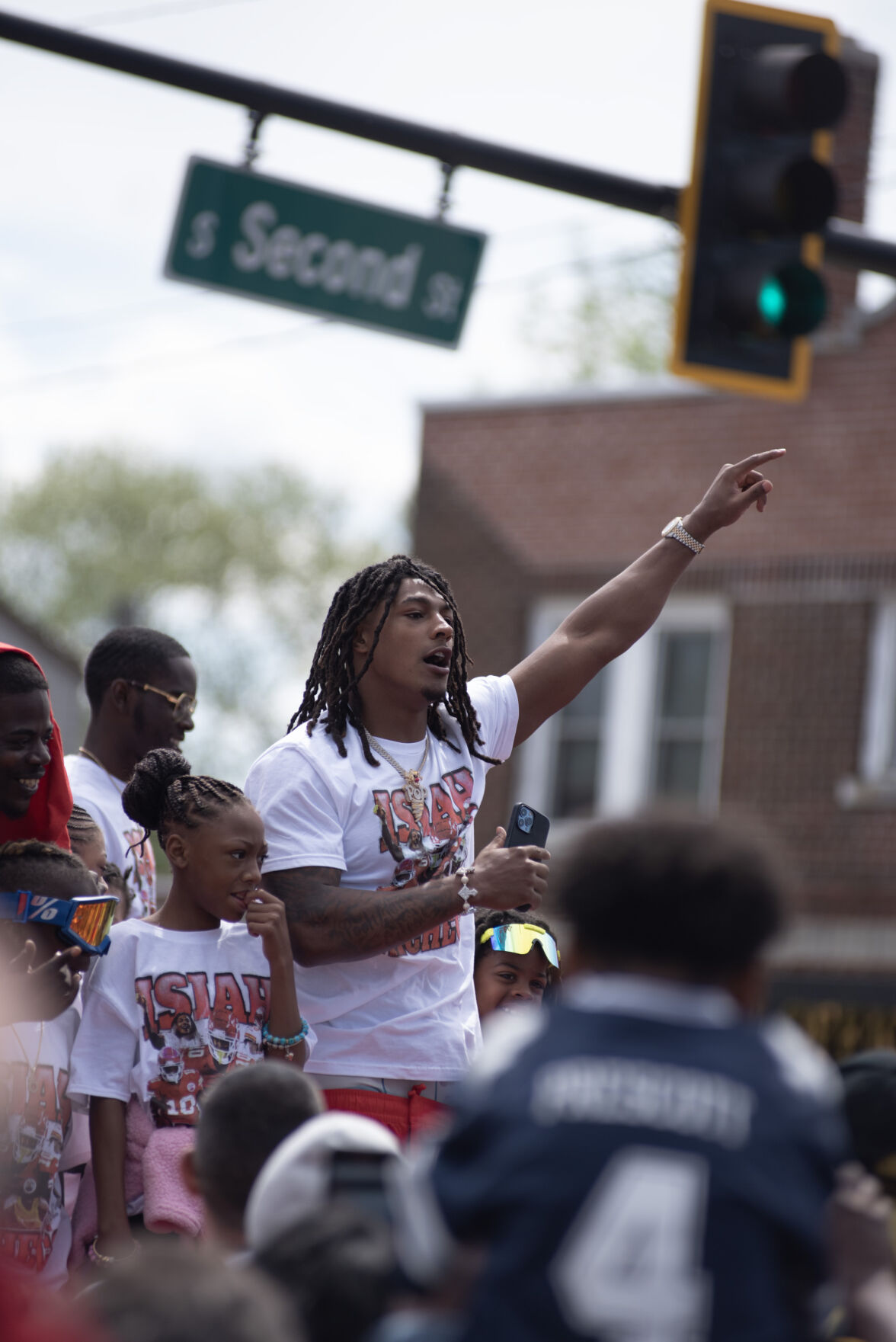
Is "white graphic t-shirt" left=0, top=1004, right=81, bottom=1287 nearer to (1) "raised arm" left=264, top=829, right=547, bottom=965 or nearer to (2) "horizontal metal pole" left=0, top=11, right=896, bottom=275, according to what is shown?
(1) "raised arm" left=264, top=829, right=547, bottom=965

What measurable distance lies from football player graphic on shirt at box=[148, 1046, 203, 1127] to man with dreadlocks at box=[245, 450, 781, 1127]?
290 mm

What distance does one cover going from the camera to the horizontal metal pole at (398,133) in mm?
7008

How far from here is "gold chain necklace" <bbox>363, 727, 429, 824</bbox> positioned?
454 cm

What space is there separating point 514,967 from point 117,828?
1.23 metres

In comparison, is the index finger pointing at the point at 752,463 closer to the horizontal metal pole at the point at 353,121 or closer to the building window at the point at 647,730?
the horizontal metal pole at the point at 353,121

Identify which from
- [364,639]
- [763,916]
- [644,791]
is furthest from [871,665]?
[763,916]

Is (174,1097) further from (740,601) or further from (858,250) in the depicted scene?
(740,601)

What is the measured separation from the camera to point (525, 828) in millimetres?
4715

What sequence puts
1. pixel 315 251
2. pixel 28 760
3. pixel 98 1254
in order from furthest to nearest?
pixel 315 251
pixel 28 760
pixel 98 1254

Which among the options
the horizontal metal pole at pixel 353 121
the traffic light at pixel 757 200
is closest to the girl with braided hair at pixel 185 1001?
the traffic light at pixel 757 200

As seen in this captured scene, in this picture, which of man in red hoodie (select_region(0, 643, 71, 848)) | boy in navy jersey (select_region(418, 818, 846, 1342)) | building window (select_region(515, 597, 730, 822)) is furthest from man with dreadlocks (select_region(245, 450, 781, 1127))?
building window (select_region(515, 597, 730, 822))

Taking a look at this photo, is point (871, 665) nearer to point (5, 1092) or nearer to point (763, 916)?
point (5, 1092)

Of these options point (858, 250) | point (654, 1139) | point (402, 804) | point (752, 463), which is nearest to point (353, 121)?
point (858, 250)

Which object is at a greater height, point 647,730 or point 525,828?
point 525,828
